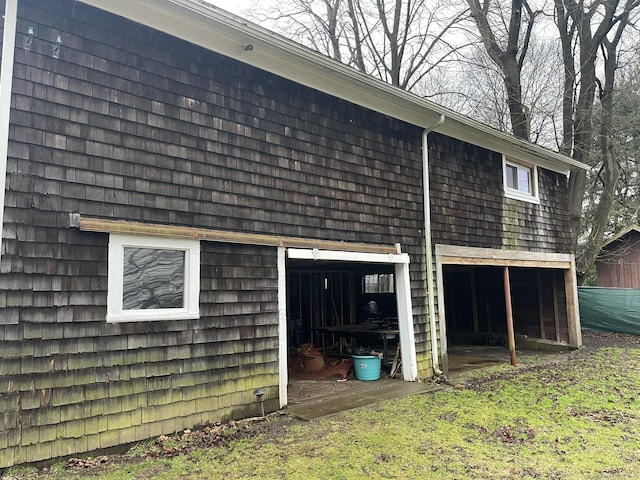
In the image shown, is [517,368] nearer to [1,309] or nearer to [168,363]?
[168,363]

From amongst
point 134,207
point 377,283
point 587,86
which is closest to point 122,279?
point 134,207

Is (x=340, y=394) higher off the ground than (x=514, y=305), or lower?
lower

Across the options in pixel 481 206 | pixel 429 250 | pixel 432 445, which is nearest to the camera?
pixel 432 445

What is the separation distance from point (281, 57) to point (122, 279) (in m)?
3.19

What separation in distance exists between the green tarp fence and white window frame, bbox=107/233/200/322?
12740 mm

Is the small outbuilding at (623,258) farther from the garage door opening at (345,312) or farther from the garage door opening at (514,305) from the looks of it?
the garage door opening at (345,312)

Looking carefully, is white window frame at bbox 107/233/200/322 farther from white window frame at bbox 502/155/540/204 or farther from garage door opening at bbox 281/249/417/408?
white window frame at bbox 502/155/540/204

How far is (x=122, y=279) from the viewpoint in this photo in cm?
438

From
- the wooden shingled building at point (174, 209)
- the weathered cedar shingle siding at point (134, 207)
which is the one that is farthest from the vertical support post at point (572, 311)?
the weathered cedar shingle siding at point (134, 207)

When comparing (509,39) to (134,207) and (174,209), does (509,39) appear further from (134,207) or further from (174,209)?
(134,207)

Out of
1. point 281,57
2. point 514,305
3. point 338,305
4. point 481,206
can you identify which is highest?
point 281,57

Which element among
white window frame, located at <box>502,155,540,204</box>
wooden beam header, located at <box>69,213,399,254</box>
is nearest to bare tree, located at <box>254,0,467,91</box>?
white window frame, located at <box>502,155,540,204</box>

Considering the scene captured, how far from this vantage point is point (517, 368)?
8.52m

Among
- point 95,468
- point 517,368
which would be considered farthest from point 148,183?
point 517,368
